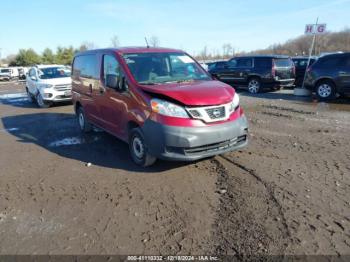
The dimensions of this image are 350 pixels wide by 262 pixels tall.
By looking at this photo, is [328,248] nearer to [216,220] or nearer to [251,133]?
[216,220]

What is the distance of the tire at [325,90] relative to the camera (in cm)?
1223

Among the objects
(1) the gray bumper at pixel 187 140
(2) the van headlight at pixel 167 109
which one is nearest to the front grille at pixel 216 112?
(1) the gray bumper at pixel 187 140

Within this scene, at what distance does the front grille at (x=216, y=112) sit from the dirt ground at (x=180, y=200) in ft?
3.03

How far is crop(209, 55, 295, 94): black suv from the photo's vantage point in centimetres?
1474

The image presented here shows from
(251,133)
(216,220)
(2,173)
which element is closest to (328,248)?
(216,220)

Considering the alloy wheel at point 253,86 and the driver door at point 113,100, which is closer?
the driver door at point 113,100

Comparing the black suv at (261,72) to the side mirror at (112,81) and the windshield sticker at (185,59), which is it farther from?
A: the side mirror at (112,81)

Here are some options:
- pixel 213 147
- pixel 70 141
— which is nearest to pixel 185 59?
pixel 213 147

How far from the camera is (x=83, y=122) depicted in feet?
26.7

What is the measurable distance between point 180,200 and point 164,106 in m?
1.35

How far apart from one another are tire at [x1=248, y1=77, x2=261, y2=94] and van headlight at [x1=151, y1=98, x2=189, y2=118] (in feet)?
37.5

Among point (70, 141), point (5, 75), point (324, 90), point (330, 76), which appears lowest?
point (70, 141)

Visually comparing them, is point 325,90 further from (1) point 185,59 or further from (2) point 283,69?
(1) point 185,59

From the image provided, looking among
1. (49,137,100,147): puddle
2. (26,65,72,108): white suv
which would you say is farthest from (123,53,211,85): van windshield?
(26,65,72,108): white suv
